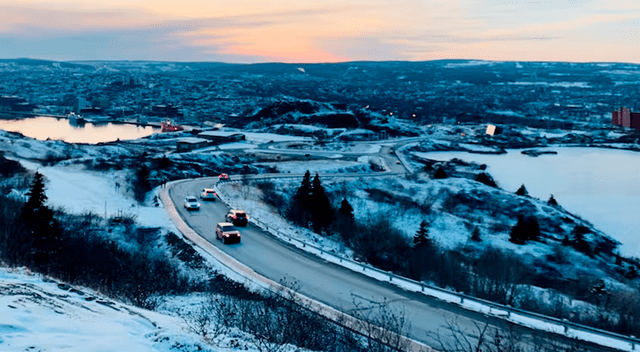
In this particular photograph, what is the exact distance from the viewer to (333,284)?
15531 millimetres

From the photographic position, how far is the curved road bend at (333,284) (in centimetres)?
1268

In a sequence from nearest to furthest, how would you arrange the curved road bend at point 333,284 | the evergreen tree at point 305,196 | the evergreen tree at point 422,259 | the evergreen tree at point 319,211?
the curved road bend at point 333,284 → the evergreen tree at point 422,259 → the evergreen tree at point 319,211 → the evergreen tree at point 305,196

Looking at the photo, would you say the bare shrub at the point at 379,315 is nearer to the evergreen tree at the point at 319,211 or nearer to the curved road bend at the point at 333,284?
the curved road bend at the point at 333,284

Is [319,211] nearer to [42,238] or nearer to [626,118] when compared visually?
[42,238]

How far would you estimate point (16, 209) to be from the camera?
21.0 metres

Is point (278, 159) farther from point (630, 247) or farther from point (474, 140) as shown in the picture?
point (474, 140)

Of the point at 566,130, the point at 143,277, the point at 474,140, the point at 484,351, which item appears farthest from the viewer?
the point at 566,130

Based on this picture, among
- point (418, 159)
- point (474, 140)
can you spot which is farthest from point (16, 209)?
point (474, 140)

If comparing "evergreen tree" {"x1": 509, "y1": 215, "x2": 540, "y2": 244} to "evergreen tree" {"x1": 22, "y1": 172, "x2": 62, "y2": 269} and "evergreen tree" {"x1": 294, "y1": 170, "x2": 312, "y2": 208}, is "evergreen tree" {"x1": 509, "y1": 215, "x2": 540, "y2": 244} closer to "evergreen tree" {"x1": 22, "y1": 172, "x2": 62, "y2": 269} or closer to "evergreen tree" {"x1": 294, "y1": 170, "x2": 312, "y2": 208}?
"evergreen tree" {"x1": 294, "y1": 170, "x2": 312, "y2": 208}

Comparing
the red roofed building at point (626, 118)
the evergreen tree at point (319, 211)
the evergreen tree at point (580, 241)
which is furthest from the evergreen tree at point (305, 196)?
the red roofed building at point (626, 118)

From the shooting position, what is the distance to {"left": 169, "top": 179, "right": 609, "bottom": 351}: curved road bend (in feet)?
41.6

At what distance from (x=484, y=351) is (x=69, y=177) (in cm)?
3378

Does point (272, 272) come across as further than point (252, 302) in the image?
Yes

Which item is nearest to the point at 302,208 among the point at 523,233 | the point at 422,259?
the point at 422,259
